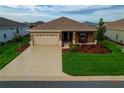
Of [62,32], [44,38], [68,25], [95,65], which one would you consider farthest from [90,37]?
[95,65]

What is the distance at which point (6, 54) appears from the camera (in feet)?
38.6

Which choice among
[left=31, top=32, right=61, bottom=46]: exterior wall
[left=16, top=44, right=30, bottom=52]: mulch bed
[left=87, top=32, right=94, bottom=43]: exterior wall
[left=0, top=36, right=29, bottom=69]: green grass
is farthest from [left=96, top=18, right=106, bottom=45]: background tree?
[left=0, top=36, right=29, bottom=69]: green grass

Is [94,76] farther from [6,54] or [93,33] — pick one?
[93,33]

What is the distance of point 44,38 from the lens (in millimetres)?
14828

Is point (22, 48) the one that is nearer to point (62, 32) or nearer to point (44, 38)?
point (44, 38)

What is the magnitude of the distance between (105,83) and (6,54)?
25.1 feet

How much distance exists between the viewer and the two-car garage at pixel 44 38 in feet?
48.3

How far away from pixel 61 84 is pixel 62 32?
9709 millimetres

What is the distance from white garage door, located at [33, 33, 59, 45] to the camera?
14734 mm

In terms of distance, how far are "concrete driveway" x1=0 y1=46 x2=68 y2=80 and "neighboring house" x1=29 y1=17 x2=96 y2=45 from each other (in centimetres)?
161

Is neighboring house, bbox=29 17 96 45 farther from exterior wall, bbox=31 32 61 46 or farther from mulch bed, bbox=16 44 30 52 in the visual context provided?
mulch bed, bbox=16 44 30 52

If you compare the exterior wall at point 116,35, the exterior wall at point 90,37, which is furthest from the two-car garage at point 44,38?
the exterior wall at point 116,35

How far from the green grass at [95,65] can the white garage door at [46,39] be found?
A: 172 inches
